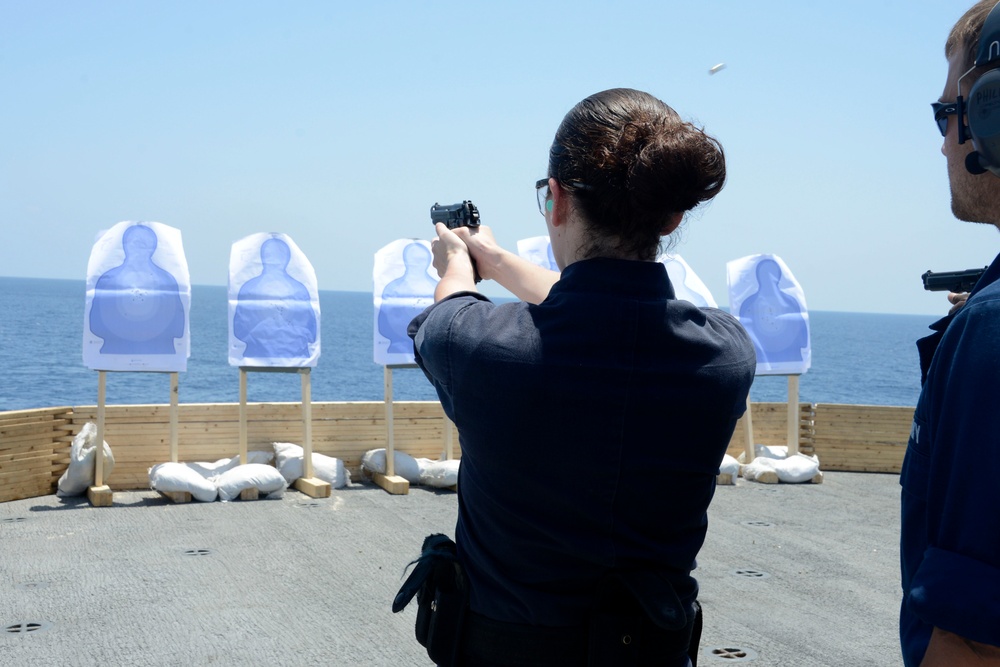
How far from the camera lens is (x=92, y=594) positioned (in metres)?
4.50

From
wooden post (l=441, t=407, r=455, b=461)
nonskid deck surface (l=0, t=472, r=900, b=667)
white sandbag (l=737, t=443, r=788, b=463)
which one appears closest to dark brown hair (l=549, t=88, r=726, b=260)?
nonskid deck surface (l=0, t=472, r=900, b=667)

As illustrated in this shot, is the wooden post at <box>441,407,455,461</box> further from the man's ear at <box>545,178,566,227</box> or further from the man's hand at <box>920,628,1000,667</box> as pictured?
the man's hand at <box>920,628,1000,667</box>

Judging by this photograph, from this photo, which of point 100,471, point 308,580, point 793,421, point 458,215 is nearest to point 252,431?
point 100,471

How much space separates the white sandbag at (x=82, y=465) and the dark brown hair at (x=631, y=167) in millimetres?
5882

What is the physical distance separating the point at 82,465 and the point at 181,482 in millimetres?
703

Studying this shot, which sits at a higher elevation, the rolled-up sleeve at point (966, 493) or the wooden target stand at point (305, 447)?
the rolled-up sleeve at point (966, 493)

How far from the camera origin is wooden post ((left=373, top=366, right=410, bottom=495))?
6.98 m

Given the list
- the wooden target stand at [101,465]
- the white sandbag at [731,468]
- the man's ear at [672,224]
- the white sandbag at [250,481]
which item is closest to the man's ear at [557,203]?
the man's ear at [672,224]

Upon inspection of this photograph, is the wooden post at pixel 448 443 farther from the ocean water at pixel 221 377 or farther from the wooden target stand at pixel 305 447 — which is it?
the ocean water at pixel 221 377

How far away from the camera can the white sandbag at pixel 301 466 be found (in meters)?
7.02

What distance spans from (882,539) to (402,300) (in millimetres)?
4012

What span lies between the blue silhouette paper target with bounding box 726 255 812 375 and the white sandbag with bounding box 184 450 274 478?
14.4 feet

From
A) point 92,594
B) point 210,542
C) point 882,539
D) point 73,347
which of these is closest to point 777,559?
point 882,539

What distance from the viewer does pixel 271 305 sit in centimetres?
724
